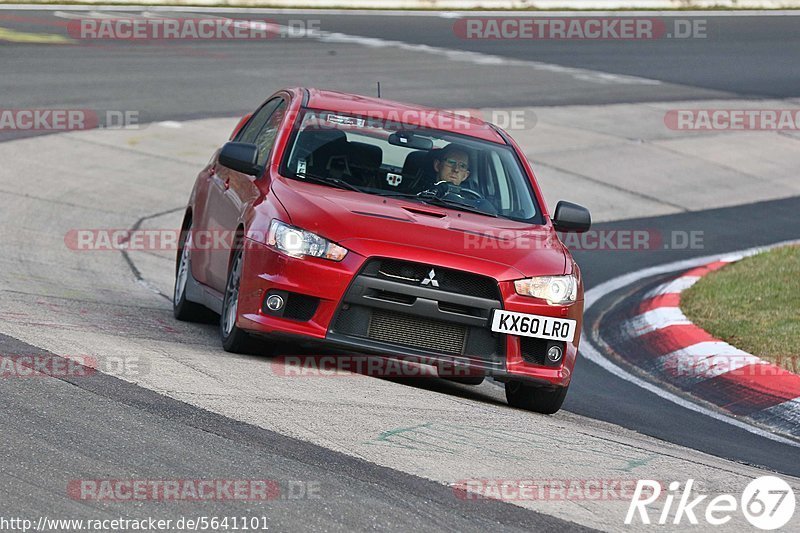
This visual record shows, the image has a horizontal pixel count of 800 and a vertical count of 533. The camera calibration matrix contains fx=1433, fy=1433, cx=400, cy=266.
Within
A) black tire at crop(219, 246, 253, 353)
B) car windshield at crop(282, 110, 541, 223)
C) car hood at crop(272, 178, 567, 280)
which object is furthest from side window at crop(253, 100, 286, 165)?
black tire at crop(219, 246, 253, 353)

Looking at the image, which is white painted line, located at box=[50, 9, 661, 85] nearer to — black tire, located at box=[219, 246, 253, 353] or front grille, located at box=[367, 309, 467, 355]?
Result: black tire, located at box=[219, 246, 253, 353]

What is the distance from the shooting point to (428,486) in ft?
17.7

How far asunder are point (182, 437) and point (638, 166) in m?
13.9

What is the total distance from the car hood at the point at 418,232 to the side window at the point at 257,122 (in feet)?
4.57

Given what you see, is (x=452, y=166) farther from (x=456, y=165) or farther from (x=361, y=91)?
(x=361, y=91)

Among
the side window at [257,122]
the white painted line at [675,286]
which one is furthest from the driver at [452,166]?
the white painted line at [675,286]

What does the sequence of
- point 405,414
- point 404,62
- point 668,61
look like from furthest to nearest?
point 668,61, point 404,62, point 405,414

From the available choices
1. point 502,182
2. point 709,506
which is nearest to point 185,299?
point 502,182

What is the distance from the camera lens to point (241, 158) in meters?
8.21

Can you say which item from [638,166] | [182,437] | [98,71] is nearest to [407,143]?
[182,437]

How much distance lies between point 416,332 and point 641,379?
8.77 feet

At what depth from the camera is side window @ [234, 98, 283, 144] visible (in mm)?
9430

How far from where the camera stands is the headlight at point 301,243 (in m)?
7.34

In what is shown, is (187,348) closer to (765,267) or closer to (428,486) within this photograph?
(428,486)
